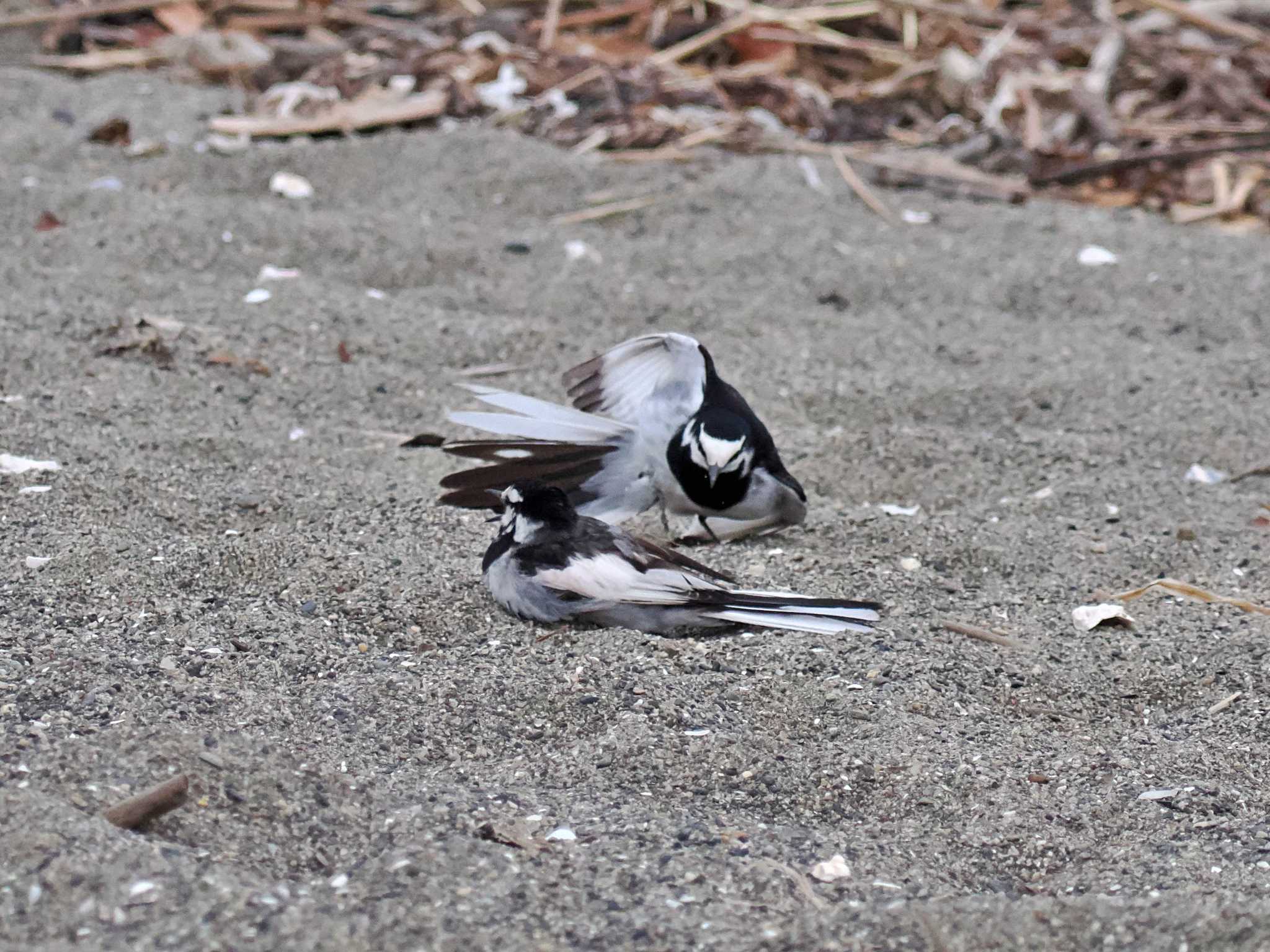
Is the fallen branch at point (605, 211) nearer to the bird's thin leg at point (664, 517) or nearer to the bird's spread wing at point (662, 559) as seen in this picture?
the bird's thin leg at point (664, 517)

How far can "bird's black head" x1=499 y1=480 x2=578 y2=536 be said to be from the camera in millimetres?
2973

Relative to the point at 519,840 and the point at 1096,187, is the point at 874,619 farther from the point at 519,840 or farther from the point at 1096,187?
the point at 1096,187

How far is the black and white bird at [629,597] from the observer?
111 inches

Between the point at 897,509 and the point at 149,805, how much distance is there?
6.69ft

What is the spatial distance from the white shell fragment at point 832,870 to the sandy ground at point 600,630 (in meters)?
0.02

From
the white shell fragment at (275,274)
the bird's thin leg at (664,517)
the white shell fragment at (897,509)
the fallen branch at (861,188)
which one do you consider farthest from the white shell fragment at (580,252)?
the white shell fragment at (897,509)

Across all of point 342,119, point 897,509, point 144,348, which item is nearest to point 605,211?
point 342,119

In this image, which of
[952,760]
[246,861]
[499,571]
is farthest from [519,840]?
[499,571]

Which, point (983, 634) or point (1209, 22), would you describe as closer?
point (983, 634)

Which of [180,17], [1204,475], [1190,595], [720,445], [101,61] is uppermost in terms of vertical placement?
[180,17]

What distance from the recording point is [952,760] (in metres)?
2.38

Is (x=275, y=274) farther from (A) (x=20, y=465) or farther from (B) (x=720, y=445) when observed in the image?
(B) (x=720, y=445)

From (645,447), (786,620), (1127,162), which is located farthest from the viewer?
(1127,162)

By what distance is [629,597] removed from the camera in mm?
2836
